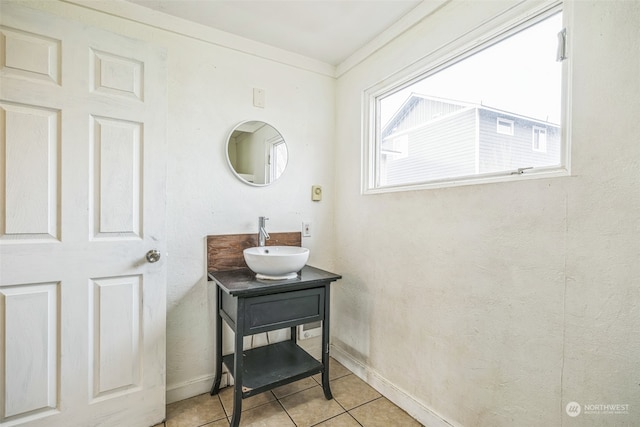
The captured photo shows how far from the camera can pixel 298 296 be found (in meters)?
1.60

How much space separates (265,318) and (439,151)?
4.16 feet

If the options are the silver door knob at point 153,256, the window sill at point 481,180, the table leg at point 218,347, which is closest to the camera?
the window sill at point 481,180

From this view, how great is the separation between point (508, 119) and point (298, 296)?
4.31 ft

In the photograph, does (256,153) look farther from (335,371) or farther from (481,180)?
(335,371)

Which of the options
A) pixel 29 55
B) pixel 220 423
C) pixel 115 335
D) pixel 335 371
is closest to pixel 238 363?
pixel 220 423

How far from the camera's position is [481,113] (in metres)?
1.39

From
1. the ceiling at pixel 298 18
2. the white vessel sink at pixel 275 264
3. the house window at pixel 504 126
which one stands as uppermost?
the ceiling at pixel 298 18

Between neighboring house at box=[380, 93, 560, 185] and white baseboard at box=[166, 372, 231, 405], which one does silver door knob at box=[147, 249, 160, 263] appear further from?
neighboring house at box=[380, 93, 560, 185]

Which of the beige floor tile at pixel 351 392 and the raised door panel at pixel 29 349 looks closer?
the raised door panel at pixel 29 349

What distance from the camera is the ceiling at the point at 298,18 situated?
5.22ft

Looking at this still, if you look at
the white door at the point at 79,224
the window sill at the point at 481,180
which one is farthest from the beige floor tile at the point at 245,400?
the window sill at the point at 481,180

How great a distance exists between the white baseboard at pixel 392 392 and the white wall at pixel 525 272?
1 cm

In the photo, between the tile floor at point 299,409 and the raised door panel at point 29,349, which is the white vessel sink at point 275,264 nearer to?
the tile floor at point 299,409

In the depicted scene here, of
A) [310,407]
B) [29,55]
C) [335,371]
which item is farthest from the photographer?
[335,371]
